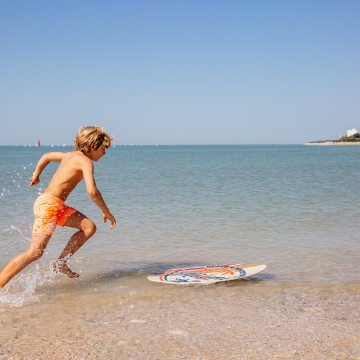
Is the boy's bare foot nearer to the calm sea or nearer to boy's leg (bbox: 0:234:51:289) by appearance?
the calm sea

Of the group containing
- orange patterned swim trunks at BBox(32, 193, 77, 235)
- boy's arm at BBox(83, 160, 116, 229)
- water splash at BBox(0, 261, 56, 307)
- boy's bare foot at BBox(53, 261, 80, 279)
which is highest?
boy's arm at BBox(83, 160, 116, 229)

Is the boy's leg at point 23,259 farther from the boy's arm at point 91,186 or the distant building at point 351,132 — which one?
the distant building at point 351,132

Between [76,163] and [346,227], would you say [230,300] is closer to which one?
[76,163]

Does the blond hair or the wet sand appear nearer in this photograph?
the wet sand

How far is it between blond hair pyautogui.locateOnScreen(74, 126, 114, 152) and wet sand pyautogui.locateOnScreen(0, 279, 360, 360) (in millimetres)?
1459

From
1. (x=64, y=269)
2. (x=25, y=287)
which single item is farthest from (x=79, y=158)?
(x=25, y=287)

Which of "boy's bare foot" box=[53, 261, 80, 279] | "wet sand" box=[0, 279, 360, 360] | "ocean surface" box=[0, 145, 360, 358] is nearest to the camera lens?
"wet sand" box=[0, 279, 360, 360]

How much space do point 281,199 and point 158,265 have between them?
7888 mm

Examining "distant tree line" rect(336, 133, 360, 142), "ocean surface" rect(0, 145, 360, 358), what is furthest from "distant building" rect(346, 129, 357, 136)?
"ocean surface" rect(0, 145, 360, 358)

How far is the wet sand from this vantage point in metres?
3.50

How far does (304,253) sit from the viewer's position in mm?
6902

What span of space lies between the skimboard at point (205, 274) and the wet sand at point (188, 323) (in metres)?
0.09

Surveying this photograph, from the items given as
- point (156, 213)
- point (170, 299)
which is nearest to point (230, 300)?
point (170, 299)

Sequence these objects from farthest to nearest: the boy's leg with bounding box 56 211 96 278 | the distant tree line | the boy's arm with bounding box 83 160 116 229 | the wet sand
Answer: the distant tree line → the boy's leg with bounding box 56 211 96 278 → the boy's arm with bounding box 83 160 116 229 → the wet sand
